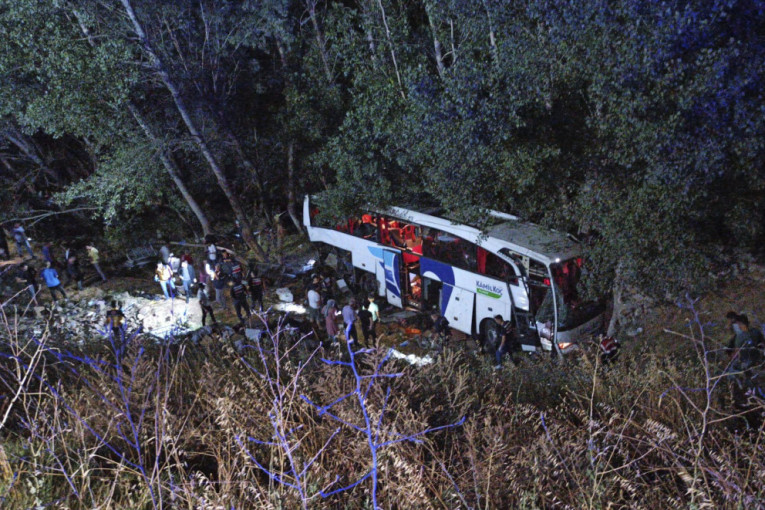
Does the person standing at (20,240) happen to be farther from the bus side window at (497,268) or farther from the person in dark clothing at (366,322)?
the bus side window at (497,268)

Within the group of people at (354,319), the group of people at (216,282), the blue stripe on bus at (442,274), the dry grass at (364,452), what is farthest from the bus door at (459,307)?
the dry grass at (364,452)

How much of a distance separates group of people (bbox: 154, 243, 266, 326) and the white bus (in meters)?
3.13

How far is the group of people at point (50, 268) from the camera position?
11609 mm

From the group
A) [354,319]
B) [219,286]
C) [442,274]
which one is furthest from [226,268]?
[442,274]

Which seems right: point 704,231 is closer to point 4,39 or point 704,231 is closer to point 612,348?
point 612,348

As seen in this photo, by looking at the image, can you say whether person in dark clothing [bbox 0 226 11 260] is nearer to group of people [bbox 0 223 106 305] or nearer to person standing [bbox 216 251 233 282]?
group of people [bbox 0 223 106 305]

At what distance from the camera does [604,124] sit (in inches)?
263

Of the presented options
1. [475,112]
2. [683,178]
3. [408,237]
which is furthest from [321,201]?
[683,178]

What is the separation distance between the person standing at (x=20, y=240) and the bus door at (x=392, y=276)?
42.1 feet

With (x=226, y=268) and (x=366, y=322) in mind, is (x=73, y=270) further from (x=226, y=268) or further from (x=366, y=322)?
(x=366, y=322)

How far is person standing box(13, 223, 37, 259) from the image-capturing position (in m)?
15.7

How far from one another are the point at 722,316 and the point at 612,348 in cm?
331

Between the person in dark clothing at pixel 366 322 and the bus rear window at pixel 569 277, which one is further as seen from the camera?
the person in dark clothing at pixel 366 322

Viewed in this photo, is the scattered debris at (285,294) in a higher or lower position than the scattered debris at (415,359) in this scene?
lower
